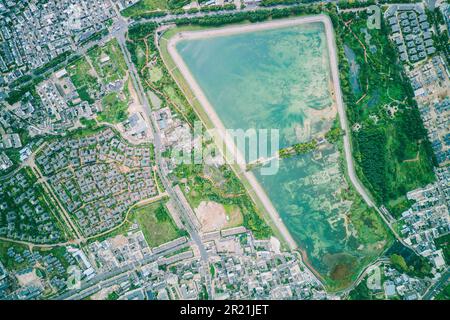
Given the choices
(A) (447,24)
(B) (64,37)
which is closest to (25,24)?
(B) (64,37)

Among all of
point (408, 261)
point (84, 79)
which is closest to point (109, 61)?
point (84, 79)

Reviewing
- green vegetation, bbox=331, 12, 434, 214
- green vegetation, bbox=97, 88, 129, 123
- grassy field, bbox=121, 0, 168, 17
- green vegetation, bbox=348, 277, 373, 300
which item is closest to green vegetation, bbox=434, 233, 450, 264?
green vegetation, bbox=331, 12, 434, 214

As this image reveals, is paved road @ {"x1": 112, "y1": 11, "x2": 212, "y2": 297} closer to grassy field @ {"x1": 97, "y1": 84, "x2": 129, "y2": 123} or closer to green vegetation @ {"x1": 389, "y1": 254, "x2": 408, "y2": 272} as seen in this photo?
grassy field @ {"x1": 97, "y1": 84, "x2": 129, "y2": 123}

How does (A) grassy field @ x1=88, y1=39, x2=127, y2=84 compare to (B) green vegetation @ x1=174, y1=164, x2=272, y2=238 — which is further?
(A) grassy field @ x1=88, y1=39, x2=127, y2=84

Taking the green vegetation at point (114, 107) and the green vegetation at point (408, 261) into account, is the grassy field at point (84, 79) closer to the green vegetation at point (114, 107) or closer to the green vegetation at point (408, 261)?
the green vegetation at point (114, 107)

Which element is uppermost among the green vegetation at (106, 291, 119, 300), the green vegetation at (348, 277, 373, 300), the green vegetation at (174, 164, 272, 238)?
the green vegetation at (174, 164, 272, 238)

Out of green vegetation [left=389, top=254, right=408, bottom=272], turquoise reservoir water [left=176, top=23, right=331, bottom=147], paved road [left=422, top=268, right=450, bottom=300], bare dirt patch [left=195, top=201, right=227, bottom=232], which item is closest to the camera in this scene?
paved road [left=422, top=268, right=450, bottom=300]

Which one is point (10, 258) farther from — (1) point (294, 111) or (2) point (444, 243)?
(2) point (444, 243)
